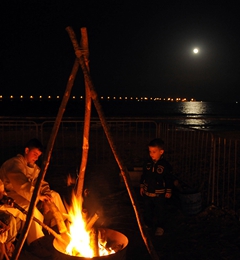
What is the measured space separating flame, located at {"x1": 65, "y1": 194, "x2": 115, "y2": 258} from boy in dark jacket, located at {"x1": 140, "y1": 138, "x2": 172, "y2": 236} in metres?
1.77

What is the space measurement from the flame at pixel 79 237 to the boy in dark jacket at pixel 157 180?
1.77m

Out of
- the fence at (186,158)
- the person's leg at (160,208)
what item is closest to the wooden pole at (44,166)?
the fence at (186,158)

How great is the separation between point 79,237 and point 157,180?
200cm

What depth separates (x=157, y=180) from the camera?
17.4 feet

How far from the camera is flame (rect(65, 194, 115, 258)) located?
138 inches

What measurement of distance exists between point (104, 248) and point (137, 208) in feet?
2.00

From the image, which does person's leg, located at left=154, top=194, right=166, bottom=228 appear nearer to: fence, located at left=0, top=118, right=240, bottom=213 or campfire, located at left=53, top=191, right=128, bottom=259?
fence, located at left=0, top=118, right=240, bottom=213

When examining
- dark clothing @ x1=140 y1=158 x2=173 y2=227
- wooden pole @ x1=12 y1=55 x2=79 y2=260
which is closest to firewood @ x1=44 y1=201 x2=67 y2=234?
wooden pole @ x1=12 y1=55 x2=79 y2=260

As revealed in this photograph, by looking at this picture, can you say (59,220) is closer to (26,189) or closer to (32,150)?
(26,189)

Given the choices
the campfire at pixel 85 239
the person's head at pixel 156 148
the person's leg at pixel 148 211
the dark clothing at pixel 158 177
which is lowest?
the person's leg at pixel 148 211

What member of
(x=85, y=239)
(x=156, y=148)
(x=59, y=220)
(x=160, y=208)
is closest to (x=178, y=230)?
(x=160, y=208)

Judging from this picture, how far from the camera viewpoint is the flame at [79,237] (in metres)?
3.51

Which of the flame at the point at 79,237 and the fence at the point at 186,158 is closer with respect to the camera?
the flame at the point at 79,237

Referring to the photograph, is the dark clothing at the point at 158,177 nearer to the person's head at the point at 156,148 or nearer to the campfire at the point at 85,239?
the person's head at the point at 156,148
